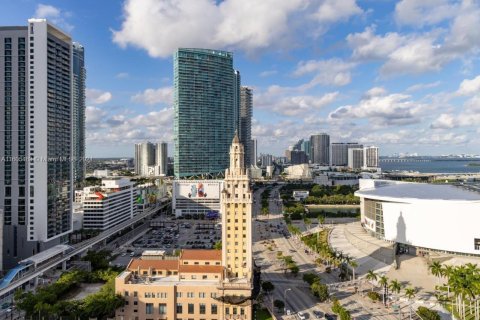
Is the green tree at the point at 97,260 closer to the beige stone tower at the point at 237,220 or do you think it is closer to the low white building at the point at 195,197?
the beige stone tower at the point at 237,220

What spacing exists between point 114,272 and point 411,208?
6391 centimetres

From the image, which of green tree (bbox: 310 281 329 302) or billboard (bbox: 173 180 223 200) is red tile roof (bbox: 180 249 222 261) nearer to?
green tree (bbox: 310 281 329 302)

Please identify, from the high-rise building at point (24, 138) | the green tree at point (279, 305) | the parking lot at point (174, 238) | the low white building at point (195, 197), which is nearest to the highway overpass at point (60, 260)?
the high-rise building at point (24, 138)

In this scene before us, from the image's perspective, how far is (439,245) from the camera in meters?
81.1

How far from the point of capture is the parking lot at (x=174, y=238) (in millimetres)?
108606

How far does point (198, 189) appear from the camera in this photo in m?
168

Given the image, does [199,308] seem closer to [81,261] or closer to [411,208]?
[81,261]

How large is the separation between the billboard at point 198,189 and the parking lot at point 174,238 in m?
14.3

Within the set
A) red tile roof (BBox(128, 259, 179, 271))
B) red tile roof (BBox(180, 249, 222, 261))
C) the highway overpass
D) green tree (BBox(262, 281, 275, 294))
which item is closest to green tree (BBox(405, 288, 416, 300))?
green tree (BBox(262, 281, 275, 294))

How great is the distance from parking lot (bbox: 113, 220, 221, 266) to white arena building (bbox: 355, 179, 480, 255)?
48854 millimetres

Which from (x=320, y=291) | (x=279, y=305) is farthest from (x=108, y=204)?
(x=320, y=291)

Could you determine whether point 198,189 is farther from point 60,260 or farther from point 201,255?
point 201,255

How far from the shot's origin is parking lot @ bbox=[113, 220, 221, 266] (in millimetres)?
108606

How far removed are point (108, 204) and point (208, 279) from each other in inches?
2806
